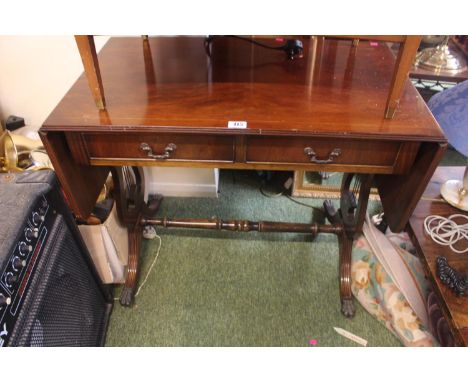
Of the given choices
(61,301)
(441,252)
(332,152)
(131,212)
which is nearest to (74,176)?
(61,301)

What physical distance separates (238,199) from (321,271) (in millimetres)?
602

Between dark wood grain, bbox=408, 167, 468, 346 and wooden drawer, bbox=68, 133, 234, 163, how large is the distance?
2.20 ft

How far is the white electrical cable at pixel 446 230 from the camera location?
43.1 inches

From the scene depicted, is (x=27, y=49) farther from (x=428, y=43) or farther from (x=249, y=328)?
(x=428, y=43)

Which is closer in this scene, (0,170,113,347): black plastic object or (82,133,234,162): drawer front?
(0,170,113,347): black plastic object

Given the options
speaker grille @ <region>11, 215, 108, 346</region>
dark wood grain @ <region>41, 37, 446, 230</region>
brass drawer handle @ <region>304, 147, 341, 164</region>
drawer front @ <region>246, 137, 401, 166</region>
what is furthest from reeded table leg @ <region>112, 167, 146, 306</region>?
brass drawer handle @ <region>304, 147, 341, 164</region>

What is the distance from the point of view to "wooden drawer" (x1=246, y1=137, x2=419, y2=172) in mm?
917

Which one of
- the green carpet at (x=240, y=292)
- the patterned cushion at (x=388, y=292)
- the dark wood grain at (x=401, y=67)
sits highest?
the dark wood grain at (x=401, y=67)

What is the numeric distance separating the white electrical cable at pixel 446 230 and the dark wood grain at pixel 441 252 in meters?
0.02

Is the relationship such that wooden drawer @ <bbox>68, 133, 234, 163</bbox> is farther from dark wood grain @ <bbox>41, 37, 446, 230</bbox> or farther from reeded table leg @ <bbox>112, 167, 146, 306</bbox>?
reeded table leg @ <bbox>112, 167, 146, 306</bbox>

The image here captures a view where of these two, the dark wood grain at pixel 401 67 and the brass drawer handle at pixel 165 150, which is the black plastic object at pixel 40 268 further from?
the dark wood grain at pixel 401 67

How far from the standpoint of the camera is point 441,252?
1.07 metres

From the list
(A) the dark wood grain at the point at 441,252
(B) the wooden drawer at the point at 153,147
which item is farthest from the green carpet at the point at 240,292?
(B) the wooden drawer at the point at 153,147

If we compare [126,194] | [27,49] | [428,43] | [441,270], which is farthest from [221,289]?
[428,43]
